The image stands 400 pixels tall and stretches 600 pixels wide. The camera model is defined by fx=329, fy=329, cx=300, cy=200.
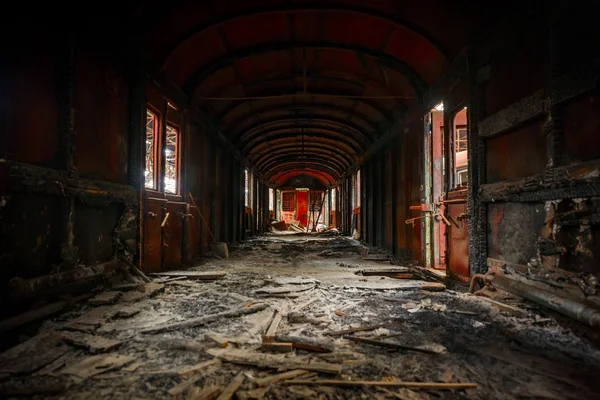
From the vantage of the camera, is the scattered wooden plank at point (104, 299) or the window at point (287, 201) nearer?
the scattered wooden plank at point (104, 299)

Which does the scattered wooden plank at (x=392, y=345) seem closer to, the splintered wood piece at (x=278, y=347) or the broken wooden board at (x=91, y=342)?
the splintered wood piece at (x=278, y=347)

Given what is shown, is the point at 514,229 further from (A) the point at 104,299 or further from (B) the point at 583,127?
(A) the point at 104,299

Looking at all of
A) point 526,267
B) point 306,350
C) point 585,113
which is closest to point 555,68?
point 585,113

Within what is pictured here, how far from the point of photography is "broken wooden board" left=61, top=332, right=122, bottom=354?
3.13 metres

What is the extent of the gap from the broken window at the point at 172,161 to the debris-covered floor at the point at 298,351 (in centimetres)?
350

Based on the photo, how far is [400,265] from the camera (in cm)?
873

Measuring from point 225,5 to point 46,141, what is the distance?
3969 millimetres

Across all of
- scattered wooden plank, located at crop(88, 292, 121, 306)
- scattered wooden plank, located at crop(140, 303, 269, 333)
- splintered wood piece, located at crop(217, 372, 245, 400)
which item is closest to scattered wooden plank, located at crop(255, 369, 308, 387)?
splintered wood piece, located at crop(217, 372, 245, 400)

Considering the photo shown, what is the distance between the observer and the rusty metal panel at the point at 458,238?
19.6 feet

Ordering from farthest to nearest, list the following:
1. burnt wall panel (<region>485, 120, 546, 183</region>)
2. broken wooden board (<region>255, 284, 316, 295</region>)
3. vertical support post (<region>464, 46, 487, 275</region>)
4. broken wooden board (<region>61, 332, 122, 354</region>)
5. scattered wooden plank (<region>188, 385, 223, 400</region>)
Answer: broken wooden board (<region>255, 284, 316, 295</region>) → vertical support post (<region>464, 46, 487, 275</region>) → burnt wall panel (<region>485, 120, 546, 183</region>) → broken wooden board (<region>61, 332, 122, 354</region>) → scattered wooden plank (<region>188, 385, 223, 400</region>)

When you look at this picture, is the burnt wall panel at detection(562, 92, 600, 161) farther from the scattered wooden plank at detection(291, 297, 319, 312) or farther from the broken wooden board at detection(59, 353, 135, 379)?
the broken wooden board at detection(59, 353, 135, 379)

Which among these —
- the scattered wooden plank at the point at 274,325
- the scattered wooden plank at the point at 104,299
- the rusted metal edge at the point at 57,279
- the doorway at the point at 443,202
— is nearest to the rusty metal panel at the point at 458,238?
the doorway at the point at 443,202

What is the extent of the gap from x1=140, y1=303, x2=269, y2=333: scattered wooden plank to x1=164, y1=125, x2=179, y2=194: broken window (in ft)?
15.5

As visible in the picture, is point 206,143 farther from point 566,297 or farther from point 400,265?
point 566,297
